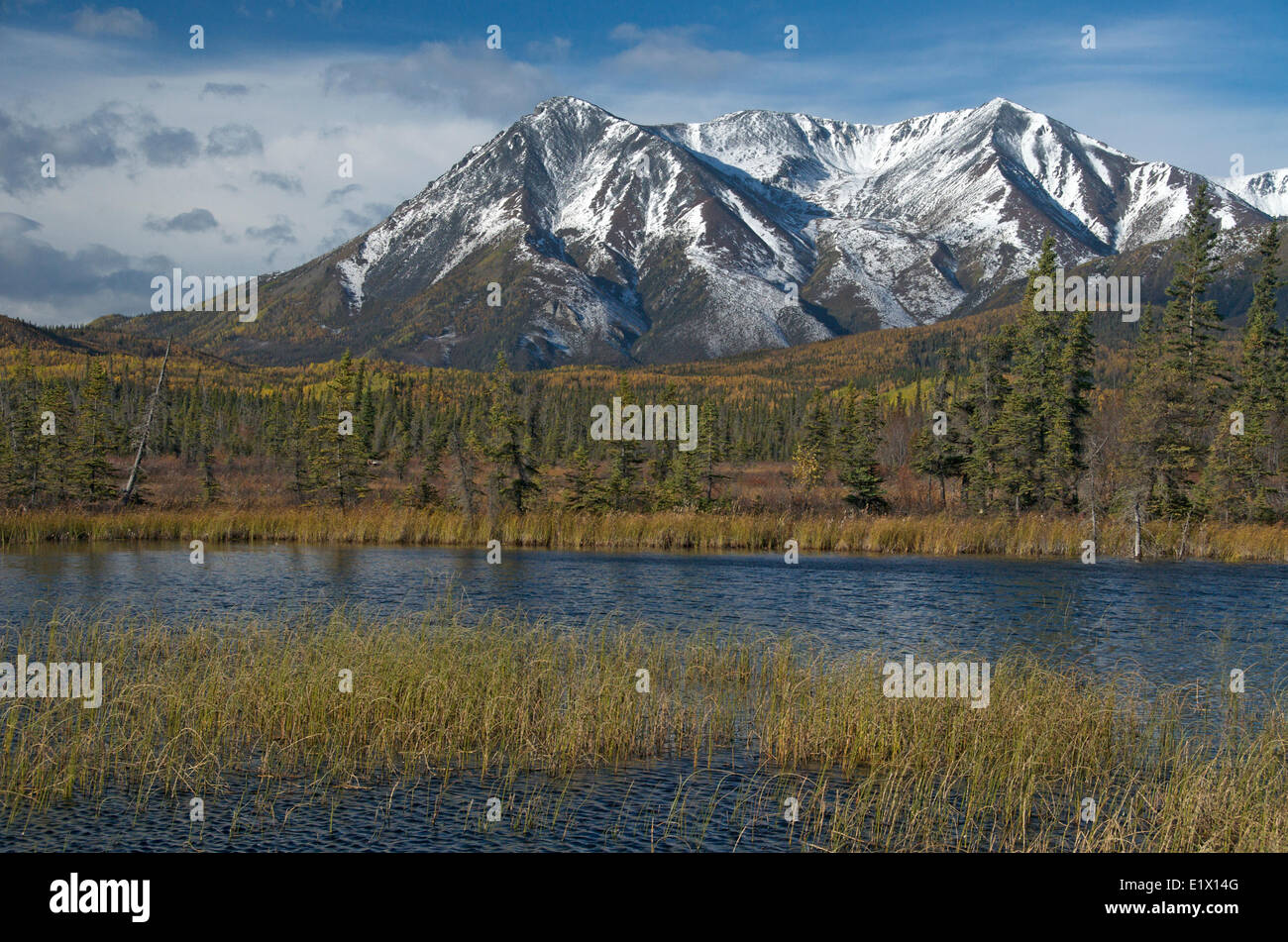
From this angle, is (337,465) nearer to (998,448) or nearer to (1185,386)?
(998,448)

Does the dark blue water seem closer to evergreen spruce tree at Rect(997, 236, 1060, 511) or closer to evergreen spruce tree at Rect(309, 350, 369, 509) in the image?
evergreen spruce tree at Rect(309, 350, 369, 509)

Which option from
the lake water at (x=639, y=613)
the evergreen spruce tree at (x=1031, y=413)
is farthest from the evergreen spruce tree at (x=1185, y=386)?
the lake water at (x=639, y=613)

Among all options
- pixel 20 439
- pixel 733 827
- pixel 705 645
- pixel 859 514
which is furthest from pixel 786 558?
pixel 20 439

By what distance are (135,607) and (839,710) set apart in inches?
687

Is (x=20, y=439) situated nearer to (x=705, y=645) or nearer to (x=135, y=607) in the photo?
(x=135, y=607)

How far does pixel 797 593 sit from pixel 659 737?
53.9 ft

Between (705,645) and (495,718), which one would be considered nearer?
(495,718)

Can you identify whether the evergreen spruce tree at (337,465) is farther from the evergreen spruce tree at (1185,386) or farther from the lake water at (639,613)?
the evergreen spruce tree at (1185,386)

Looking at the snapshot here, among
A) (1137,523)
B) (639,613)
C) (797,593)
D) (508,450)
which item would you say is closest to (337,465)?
(508,450)

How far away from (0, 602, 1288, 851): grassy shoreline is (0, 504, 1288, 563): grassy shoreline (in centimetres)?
2943

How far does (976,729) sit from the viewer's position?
13.3 meters

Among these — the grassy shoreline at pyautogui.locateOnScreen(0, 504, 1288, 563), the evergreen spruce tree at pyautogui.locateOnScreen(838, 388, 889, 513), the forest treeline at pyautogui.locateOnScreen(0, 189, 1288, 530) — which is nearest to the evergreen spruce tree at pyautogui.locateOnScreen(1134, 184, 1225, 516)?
the forest treeline at pyautogui.locateOnScreen(0, 189, 1288, 530)

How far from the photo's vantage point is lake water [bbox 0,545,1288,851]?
1073 centimetres

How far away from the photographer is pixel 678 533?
4722cm
